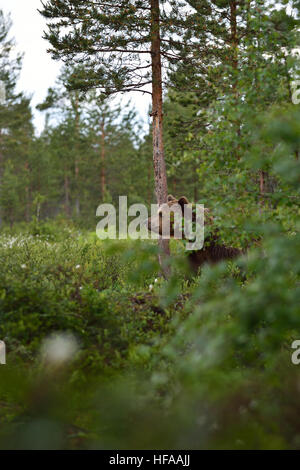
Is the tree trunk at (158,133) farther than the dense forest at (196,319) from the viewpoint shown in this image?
Yes

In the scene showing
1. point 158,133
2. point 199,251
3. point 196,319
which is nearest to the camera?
point 196,319

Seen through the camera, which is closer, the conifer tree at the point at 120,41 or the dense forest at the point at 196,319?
the dense forest at the point at 196,319

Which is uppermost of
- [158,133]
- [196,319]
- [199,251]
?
[158,133]

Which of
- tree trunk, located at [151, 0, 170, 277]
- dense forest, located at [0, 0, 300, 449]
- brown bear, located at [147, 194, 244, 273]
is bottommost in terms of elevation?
dense forest, located at [0, 0, 300, 449]

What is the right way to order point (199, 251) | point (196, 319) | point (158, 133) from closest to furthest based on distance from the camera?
point (196, 319) → point (199, 251) → point (158, 133)

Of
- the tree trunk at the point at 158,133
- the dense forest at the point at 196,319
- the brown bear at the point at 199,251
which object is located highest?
the tree trunk at the point at 158,133

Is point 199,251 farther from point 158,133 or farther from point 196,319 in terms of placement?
point 196,319

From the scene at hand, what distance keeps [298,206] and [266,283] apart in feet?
5.77

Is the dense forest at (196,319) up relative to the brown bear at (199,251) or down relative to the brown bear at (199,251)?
down

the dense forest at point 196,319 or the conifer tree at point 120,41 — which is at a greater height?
the conifer tree at point 120,41

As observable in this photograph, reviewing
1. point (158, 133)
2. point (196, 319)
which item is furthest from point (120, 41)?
point (196, 319)

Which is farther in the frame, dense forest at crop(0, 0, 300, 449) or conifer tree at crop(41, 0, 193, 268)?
conifer tree at crop(41, 0, 193, 268)

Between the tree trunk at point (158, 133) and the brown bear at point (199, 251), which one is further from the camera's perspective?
the tree trunk at point (158, 133)

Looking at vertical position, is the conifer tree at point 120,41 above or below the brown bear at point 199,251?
above
